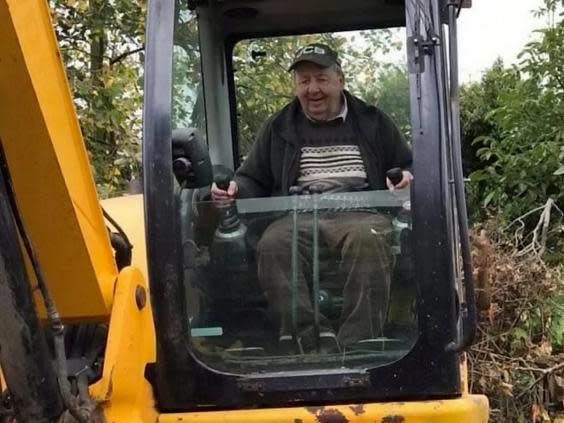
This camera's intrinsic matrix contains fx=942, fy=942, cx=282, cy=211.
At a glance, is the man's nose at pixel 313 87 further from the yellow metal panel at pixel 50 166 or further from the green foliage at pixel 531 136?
the green foliage at pixel 531 136

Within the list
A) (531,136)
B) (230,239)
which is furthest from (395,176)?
(531,136)

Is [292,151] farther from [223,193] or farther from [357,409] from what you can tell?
[357,409]

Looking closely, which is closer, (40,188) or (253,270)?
(40,188)

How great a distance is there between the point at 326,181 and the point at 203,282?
0.57 meters

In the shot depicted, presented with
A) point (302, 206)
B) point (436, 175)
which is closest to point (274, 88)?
point (302, 206)

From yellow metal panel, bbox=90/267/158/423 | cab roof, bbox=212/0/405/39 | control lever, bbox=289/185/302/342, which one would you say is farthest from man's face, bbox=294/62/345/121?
yellow metal panel, bbox=90/267/158/423

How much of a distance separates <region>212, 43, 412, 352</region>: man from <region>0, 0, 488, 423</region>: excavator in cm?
3

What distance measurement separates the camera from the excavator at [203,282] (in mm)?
2270

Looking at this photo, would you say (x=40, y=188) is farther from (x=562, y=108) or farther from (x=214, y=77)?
(x=562, y=108)

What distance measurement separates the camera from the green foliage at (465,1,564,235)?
21.6ft

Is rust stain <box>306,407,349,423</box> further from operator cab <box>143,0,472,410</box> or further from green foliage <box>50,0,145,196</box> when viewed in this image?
green foliage <box>50,0,145,196</box>

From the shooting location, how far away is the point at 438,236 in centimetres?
252

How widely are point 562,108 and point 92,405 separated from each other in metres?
5.21

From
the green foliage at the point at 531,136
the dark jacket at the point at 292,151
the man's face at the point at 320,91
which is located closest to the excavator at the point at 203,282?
the dark jacket at the point at 292,151
